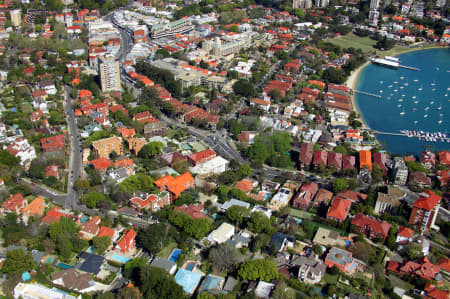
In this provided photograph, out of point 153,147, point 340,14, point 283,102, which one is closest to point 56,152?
point 153,147

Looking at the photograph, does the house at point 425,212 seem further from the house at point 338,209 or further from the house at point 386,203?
the house at point 338,209

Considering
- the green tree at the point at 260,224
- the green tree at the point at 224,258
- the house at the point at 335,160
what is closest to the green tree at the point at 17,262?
the green tree at the point at 224,258

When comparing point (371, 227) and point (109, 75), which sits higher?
point (109, 75)

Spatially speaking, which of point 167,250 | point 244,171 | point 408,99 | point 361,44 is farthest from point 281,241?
point 361,44

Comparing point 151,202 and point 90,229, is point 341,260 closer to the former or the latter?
point 151,202

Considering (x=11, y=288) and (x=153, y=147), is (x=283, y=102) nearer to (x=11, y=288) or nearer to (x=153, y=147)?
(x=153, y=147)

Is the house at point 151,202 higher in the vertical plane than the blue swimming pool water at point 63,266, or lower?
higher
